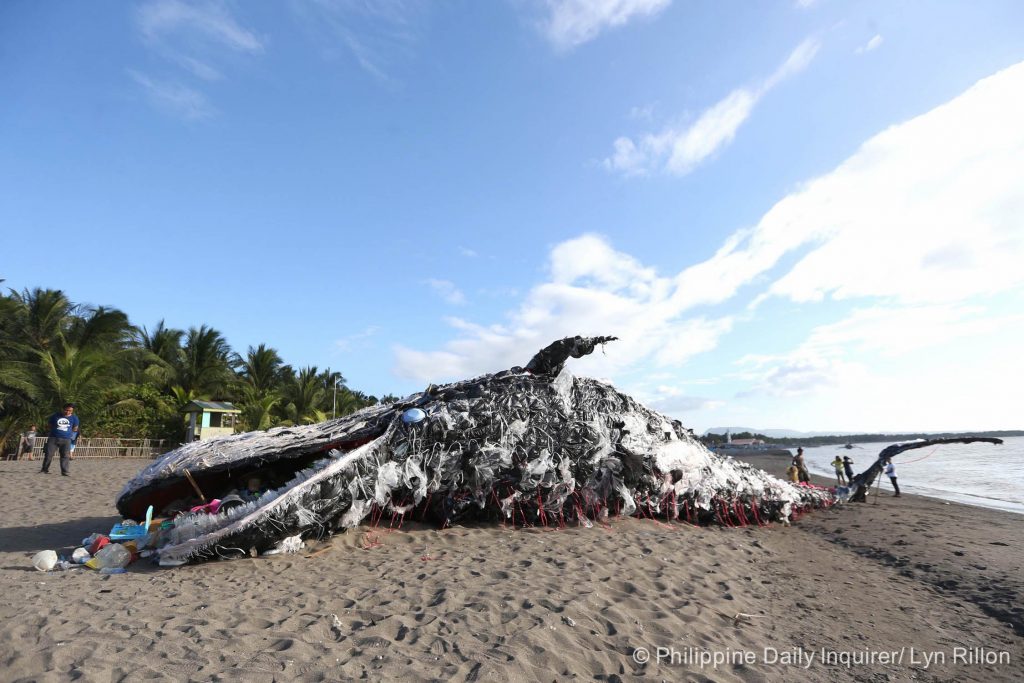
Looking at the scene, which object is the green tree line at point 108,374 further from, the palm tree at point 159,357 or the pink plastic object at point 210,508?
the pink plastic object at point 210,508

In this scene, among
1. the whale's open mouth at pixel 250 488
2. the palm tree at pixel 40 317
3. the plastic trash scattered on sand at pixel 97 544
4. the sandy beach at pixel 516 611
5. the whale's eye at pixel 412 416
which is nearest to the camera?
the sandy beach at pixel 516 611

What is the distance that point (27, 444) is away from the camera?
17906 mm

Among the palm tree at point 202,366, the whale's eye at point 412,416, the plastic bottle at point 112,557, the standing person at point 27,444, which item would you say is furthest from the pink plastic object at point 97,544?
the palm tree at point 202,366

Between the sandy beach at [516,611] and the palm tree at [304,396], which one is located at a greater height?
the palm tree at [304,396]

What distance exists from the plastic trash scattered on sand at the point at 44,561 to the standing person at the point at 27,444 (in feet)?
56.4

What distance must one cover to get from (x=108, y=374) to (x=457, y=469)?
21491 mm

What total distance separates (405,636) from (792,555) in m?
5.55

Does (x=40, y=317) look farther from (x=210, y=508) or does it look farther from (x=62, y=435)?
(x=210, y=508)

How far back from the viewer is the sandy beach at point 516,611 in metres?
3.30

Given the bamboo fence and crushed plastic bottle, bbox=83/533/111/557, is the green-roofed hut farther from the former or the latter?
crushed plastic bottle, bbox=83/533/111/557

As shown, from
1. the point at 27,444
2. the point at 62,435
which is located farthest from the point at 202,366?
the point at 62,435

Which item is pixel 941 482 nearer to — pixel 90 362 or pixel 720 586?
pixel 720 586

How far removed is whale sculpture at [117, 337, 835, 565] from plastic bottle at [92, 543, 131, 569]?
0.30 metres

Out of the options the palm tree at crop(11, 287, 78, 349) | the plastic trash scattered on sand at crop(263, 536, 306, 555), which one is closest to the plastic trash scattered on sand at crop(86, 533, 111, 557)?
the plastic trash scattered on sand at crop(263, 536, 306, 555)
